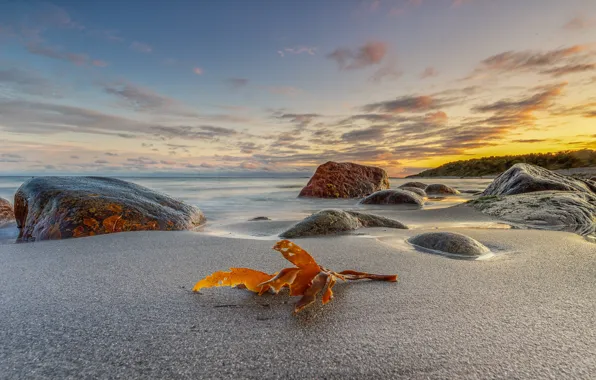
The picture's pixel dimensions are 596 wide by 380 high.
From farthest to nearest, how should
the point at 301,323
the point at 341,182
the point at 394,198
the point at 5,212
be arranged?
the point at 341,182 < the point at 394,198 < the point at 5,212 < the point at 301,323

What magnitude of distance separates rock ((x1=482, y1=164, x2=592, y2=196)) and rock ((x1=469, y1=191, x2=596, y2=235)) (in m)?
0.95

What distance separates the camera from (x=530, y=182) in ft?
22.7

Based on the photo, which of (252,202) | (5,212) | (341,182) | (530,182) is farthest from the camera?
(341,182)

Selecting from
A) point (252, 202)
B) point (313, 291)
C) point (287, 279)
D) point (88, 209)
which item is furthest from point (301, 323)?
point (252, 202)

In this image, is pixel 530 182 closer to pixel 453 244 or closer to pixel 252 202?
pixel 453 244

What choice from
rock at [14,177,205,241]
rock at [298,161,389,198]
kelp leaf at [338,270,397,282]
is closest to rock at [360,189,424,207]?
rock at [298,161,389,198]

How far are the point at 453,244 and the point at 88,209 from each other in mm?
3736

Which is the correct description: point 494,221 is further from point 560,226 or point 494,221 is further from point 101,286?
point 101,286

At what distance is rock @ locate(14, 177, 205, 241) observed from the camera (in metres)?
3.81

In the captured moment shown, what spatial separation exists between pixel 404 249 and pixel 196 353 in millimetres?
2093

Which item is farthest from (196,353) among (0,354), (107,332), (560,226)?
(560,226)

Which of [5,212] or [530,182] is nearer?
[5,212]

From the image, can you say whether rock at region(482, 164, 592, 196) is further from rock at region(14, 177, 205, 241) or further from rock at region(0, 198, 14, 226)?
rock at region(0, 198, 14, 226)

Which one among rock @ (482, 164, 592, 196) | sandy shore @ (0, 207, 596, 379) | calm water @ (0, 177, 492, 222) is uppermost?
rock @ (482, 164, 592, 196)
